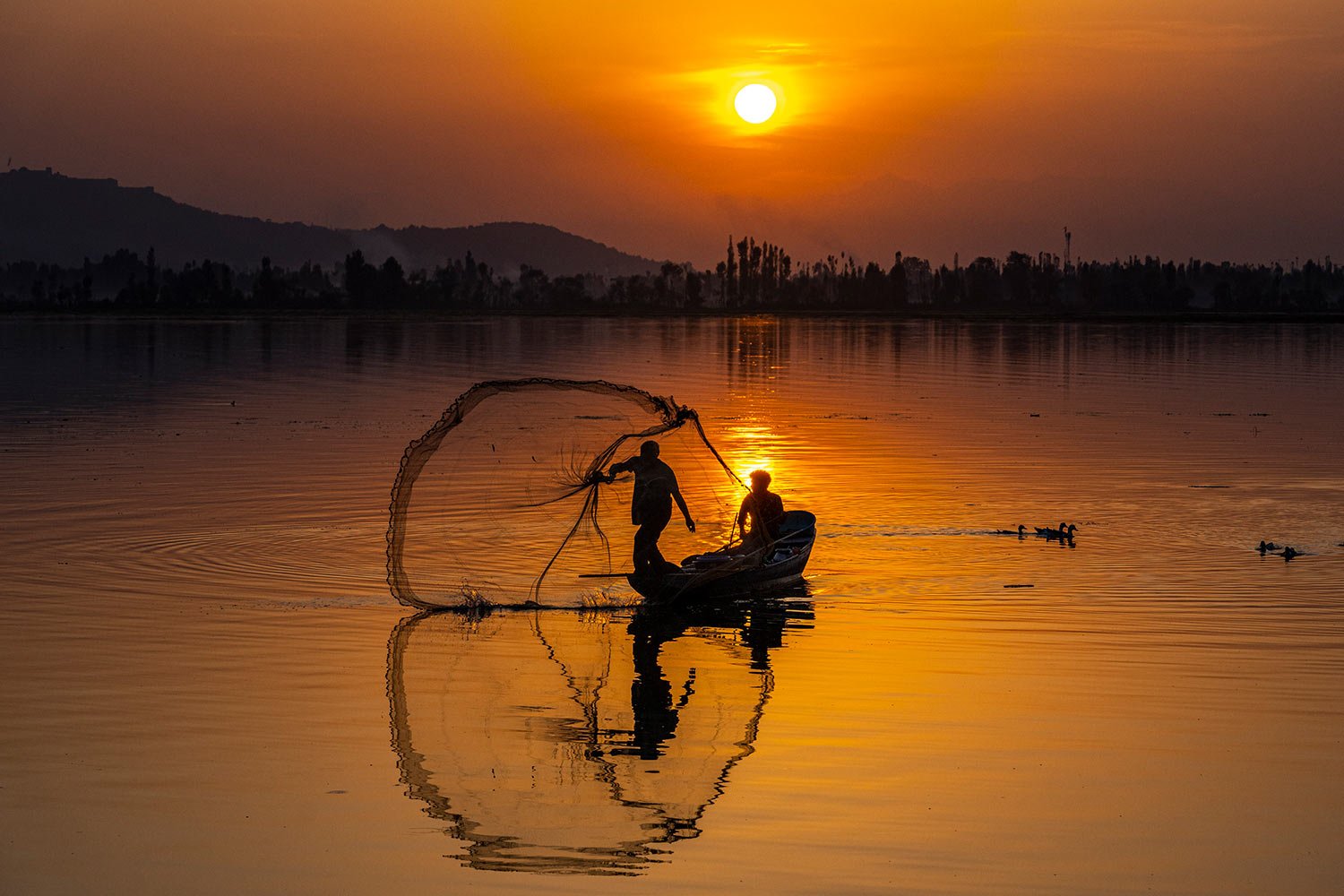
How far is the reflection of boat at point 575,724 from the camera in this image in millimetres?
13664

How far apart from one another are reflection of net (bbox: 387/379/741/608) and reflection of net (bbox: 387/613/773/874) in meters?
1.96

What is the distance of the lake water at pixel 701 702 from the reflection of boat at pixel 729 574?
39cm

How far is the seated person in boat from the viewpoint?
83.8ft

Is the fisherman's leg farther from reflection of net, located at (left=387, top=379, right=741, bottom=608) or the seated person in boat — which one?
the seated person in boat

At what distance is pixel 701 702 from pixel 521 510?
14.9m

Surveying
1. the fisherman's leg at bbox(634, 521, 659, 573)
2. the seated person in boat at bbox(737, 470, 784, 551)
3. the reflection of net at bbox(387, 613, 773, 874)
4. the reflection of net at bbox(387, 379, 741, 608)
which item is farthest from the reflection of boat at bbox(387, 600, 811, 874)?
the reflection of net at bbox(387, 379, 741, 608)

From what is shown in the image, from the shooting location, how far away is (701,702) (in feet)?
59.9

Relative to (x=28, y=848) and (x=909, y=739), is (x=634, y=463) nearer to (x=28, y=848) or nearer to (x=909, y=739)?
(x=909, y=739)

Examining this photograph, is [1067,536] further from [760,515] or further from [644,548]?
[644,548]

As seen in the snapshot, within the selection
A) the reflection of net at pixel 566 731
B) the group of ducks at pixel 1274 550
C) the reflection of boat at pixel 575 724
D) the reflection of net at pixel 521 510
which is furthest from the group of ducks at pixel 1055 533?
the reflection of net at pixel 566 731

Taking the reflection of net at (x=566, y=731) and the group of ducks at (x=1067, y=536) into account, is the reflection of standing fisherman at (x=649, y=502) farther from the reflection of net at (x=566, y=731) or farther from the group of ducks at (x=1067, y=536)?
the group of ducks at (x=1067, y=536)

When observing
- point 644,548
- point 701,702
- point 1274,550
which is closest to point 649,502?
point 644,548

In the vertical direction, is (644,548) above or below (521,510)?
above

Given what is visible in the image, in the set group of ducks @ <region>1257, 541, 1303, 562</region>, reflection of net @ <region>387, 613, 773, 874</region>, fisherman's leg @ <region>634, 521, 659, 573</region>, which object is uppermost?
fisherman's leg @ <region>634, 521, 659, 573</region>
